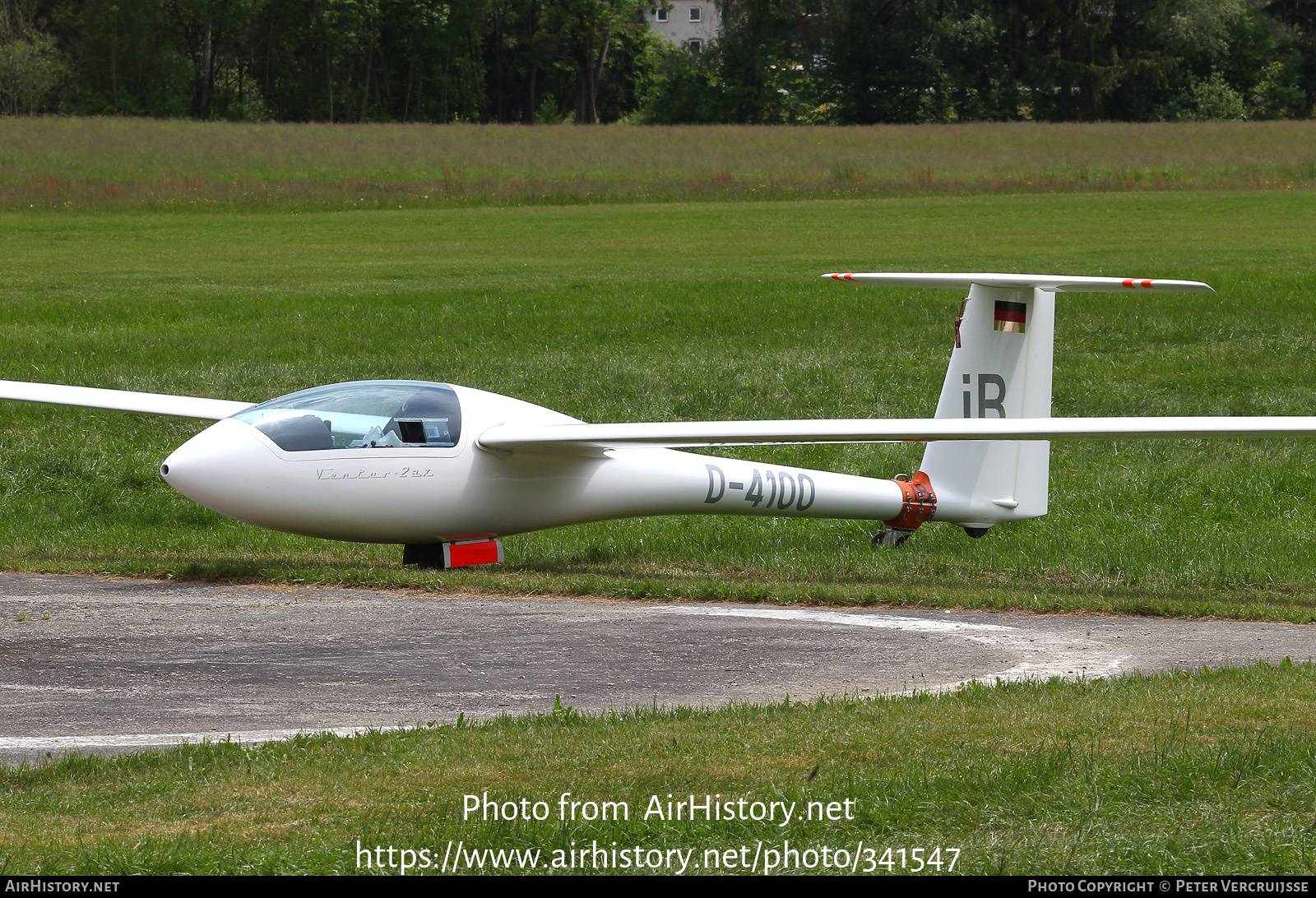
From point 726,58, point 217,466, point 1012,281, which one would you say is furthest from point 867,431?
point 726,58

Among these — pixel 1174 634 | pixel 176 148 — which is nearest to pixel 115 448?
pixel 1174 634

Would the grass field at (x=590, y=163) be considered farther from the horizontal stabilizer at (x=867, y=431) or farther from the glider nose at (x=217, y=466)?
the horizontal stabilizer at (x=867, y=431)

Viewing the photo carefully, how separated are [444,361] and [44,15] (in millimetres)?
83990

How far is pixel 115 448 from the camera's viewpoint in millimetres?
18281

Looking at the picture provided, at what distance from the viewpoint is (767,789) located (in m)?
5.62

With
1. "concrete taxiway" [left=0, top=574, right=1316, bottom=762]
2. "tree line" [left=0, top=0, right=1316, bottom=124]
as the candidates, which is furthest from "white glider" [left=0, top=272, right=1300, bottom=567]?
"tree line" [left=0, top=0, right=1316, bottom=124]

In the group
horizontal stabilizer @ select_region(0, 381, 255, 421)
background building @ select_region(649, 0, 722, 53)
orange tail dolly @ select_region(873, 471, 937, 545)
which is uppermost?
background building @ select_region(649, 0, 722, 53)

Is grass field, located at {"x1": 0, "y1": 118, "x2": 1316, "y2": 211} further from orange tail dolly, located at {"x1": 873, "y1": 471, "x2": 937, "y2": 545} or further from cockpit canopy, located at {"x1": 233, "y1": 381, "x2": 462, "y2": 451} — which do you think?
cockpit canopy, located at {"x1": 233, "y1": 381, "x2": 462, "y2": 451}

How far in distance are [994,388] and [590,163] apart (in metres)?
45.8

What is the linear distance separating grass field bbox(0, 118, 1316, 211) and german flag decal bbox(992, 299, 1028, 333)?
37.0 meters

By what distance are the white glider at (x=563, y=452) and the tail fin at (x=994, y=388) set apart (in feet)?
0.05

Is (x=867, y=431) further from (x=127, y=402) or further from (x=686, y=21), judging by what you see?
(x=686, y=21)

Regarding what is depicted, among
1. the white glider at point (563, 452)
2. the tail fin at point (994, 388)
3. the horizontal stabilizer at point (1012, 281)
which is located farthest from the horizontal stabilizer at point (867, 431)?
the tail fin at point (994, 388)

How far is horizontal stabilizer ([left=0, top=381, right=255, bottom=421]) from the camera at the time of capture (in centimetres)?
1290
